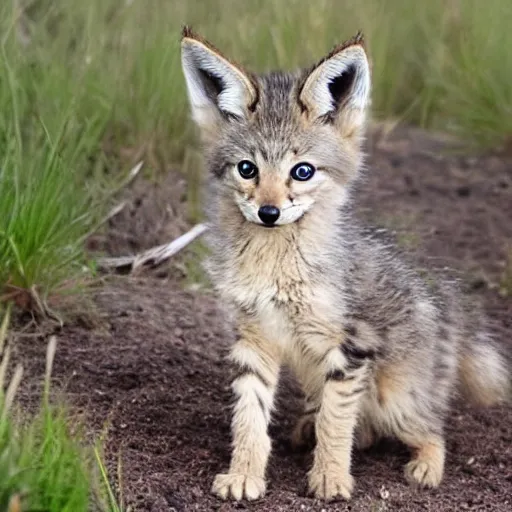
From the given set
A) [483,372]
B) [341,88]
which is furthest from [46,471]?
[483,372]

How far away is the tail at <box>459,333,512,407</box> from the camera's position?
518cm

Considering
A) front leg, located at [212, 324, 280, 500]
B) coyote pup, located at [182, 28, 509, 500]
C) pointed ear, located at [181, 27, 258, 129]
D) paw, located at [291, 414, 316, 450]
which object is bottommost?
paw, located at [291, 414, 316, 450]

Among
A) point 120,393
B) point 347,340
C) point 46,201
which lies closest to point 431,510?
point 347,340

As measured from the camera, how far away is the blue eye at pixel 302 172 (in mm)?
4359

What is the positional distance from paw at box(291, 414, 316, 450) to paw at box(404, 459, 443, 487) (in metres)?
0.43

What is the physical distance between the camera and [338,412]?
445 cm

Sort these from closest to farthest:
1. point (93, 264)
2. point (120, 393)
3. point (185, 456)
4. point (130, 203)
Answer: point (185, 456) → point (120, 393) → point (93, 264) → point (130, 203)

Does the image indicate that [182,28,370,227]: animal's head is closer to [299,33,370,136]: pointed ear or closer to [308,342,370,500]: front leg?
[299,33,370,136]: pointed ear

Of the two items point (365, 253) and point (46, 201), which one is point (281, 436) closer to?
point (365, 253)

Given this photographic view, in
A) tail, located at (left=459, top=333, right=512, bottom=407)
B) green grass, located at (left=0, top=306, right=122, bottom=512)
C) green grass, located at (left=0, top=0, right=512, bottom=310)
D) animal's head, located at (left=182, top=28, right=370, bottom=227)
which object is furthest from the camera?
green grass, located at (left=0, top=0, right=512, bottom=310)

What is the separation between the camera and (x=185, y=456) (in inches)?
185

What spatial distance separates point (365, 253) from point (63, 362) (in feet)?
4.59

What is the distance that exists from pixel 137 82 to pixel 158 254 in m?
1.26

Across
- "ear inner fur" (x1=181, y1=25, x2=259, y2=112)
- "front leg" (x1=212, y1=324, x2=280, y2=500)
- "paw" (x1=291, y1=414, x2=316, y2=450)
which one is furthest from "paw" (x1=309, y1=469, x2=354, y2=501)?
"ear inner fur" (x1=181, y1=25, x2=259, y2=112)
